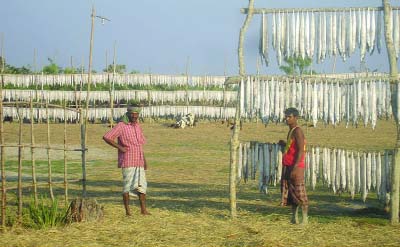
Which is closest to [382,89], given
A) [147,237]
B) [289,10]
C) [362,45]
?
[362,45]

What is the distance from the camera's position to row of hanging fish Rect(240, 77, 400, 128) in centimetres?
891

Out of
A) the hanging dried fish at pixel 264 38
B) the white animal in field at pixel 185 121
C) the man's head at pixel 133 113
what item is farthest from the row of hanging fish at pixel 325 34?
the white animal in field at pixel 185 121

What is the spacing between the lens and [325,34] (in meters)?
9.02

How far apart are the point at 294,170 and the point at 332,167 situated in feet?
3.14

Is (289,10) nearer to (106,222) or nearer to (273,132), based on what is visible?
(106,222)

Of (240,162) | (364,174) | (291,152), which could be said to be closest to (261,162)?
(240,162)

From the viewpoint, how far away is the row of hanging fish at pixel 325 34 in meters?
8.95

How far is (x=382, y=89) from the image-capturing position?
29.1ft

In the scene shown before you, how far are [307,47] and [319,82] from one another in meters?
0.58

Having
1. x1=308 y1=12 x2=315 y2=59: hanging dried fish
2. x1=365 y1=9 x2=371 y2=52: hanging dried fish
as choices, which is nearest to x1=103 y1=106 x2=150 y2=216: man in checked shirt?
x1=308 y1=12 x2=315 y2=59: hanging dried fish

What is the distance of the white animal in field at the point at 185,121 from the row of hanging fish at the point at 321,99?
22.4 meters

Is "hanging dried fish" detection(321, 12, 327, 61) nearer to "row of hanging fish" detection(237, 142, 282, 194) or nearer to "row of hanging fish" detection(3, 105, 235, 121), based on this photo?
"row of hanging fish" detection(237, 142, 282, 194)

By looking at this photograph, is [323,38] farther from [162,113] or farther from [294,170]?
[162,113]

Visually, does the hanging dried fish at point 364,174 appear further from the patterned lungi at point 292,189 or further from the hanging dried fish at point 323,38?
the hanging dried fish at point 323,38
